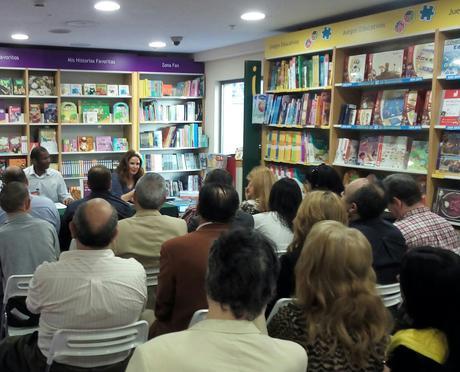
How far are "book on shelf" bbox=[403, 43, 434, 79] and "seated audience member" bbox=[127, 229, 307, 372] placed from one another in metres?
3.43

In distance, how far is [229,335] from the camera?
129cm

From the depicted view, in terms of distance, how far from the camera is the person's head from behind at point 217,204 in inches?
101

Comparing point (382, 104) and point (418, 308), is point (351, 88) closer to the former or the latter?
point (382, 104)

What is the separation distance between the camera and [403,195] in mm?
3395

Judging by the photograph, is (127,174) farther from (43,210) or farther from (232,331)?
(232,331)

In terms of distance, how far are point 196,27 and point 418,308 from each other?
512 cm

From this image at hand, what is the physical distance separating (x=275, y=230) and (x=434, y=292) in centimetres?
165

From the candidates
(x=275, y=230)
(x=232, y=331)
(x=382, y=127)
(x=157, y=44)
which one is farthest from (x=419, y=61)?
(x=157, y=44)

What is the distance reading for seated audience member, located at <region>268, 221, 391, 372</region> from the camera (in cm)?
164

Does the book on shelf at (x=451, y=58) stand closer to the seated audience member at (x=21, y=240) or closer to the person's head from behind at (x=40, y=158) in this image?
the seated audience member at (x=21, y=240)

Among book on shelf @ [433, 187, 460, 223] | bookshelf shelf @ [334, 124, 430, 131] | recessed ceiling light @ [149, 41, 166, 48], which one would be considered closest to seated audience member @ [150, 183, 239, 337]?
book on shelf @ [433, 187, 460, 223]

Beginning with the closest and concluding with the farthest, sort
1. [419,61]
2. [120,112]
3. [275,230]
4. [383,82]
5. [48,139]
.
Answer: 1. [275,230]
2. [419,61]
3. [383,82]
4. [48,139]
5. [120,112]

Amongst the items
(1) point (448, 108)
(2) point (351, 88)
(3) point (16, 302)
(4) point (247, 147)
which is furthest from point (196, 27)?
(3) point (16, 302)

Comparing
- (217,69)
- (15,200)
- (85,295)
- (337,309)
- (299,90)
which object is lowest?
(85,295)
